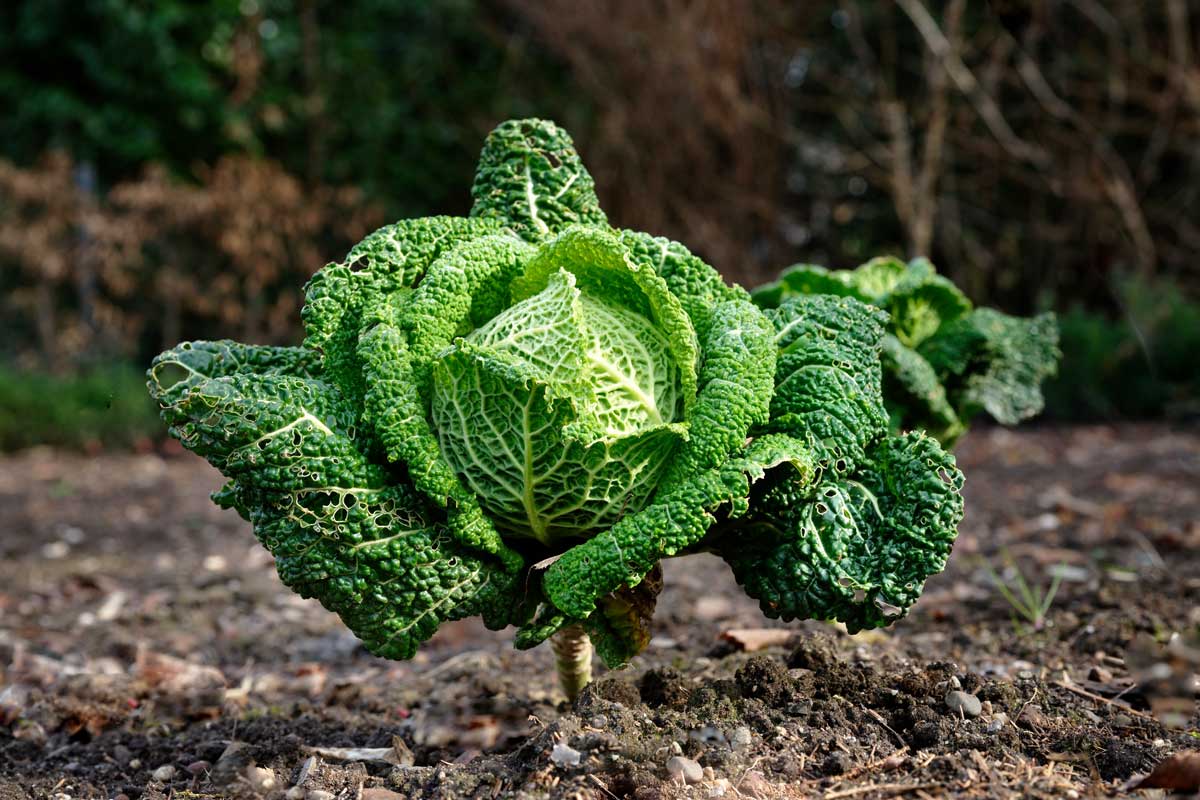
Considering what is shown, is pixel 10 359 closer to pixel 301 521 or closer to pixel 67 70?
pixel 67 70

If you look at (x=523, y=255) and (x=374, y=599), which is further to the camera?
(x=523, y=255)

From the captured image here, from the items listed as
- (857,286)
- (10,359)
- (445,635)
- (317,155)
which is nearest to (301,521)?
(857,286)

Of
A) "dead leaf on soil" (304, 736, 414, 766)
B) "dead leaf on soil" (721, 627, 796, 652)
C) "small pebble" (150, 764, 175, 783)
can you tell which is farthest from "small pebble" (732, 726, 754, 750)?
"small pebble" (150, 764, 175, 783)

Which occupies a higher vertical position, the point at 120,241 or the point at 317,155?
the point at 317,155

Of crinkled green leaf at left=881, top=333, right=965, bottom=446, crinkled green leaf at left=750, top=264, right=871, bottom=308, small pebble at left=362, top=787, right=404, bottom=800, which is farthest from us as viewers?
crinkled green leaf at left=750, top=264, right=871, bottom=308

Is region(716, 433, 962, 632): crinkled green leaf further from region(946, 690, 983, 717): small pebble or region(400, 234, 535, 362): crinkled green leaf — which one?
region(400, 234, 535, 362): crinkled green leaf

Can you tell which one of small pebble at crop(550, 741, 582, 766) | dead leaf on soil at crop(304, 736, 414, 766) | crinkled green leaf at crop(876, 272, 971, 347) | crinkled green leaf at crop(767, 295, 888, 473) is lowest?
small pebble at crop(550, 741, 582, 766)
